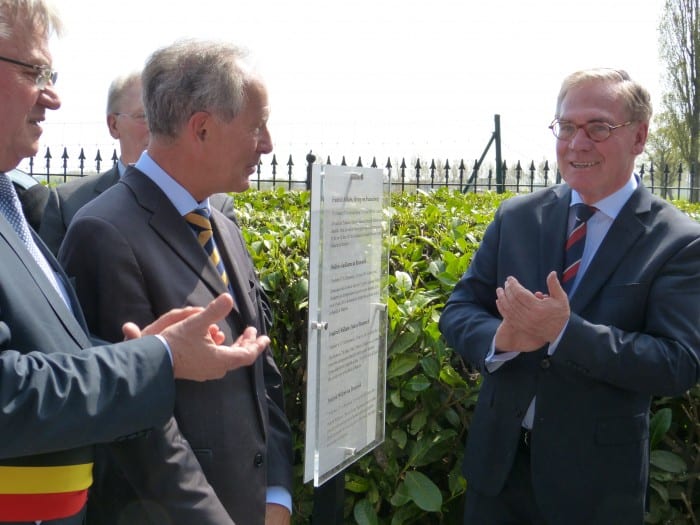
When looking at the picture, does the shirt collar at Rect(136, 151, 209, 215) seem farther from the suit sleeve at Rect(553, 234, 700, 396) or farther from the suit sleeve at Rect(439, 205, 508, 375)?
the suit sleeve at Rect(553, 234, 700, 396)

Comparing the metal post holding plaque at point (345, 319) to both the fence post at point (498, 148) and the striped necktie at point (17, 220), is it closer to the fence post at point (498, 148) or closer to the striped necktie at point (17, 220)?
the striped necktie at point (17, 220)

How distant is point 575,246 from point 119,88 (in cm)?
257

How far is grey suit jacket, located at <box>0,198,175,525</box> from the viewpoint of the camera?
4.80ft

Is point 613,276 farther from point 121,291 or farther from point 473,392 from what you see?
point 121,291

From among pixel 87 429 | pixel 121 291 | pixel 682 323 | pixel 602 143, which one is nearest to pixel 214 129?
pixel 121 291

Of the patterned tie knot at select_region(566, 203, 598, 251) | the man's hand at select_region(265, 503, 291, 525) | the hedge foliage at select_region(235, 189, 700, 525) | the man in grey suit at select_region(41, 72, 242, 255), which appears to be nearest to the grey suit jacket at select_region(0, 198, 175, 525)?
the man's hand at select_region(265, 503, 291, 525)

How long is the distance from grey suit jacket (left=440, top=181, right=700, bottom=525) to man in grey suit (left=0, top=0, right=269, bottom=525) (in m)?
1.07

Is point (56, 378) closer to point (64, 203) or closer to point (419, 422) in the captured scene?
point (419, 422)

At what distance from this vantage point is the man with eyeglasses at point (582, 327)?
2340mm

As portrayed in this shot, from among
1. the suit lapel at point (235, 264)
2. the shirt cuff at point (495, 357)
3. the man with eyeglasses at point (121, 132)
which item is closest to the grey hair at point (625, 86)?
the shirt cuff at point (495, 357)

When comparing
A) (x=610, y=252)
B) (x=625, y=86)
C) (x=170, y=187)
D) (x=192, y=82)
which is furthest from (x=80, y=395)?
(x=625, y=86)

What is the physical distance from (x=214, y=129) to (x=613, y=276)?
134 centimetres

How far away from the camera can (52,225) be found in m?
3.52

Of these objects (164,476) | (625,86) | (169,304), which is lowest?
(164,476)
